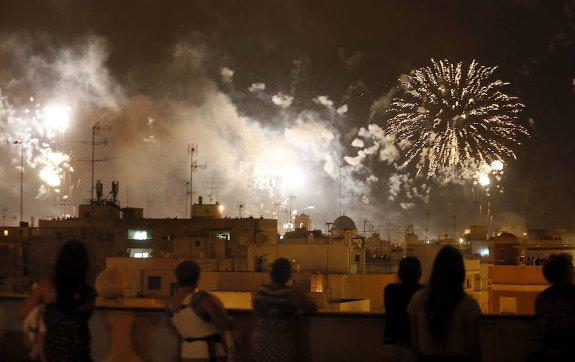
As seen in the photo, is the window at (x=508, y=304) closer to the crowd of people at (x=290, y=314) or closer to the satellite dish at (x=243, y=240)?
the satellite dish at (x=243, y=240)

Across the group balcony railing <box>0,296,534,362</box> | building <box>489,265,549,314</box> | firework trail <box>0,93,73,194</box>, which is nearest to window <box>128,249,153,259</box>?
firework trail <box>0,93,73,194</box>

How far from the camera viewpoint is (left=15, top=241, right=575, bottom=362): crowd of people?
7.46 metres

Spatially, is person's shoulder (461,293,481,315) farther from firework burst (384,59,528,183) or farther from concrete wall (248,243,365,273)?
firework burst (384,59,528,183)

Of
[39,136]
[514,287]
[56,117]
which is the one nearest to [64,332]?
[514,287]

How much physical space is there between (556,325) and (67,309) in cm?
388

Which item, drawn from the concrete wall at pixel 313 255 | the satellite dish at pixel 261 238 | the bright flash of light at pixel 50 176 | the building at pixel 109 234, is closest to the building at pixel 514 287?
the concrete wall at pixel 313 255

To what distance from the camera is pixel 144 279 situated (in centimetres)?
3906

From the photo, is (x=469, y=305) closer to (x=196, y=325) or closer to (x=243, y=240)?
(x=196, y=325)

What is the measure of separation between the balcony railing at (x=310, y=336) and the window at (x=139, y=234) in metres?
46.4

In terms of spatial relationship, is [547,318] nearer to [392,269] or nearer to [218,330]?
[218,330]

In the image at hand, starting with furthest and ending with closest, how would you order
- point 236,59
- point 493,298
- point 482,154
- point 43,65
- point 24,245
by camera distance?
1. point 236,59
2. point 43,65
3. point 24,245
4. point 482,154
5. point 493,298

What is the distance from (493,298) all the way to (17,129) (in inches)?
1637

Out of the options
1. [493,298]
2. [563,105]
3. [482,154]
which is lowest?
[493,298]

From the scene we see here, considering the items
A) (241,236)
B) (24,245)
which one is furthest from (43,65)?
(241,236)
